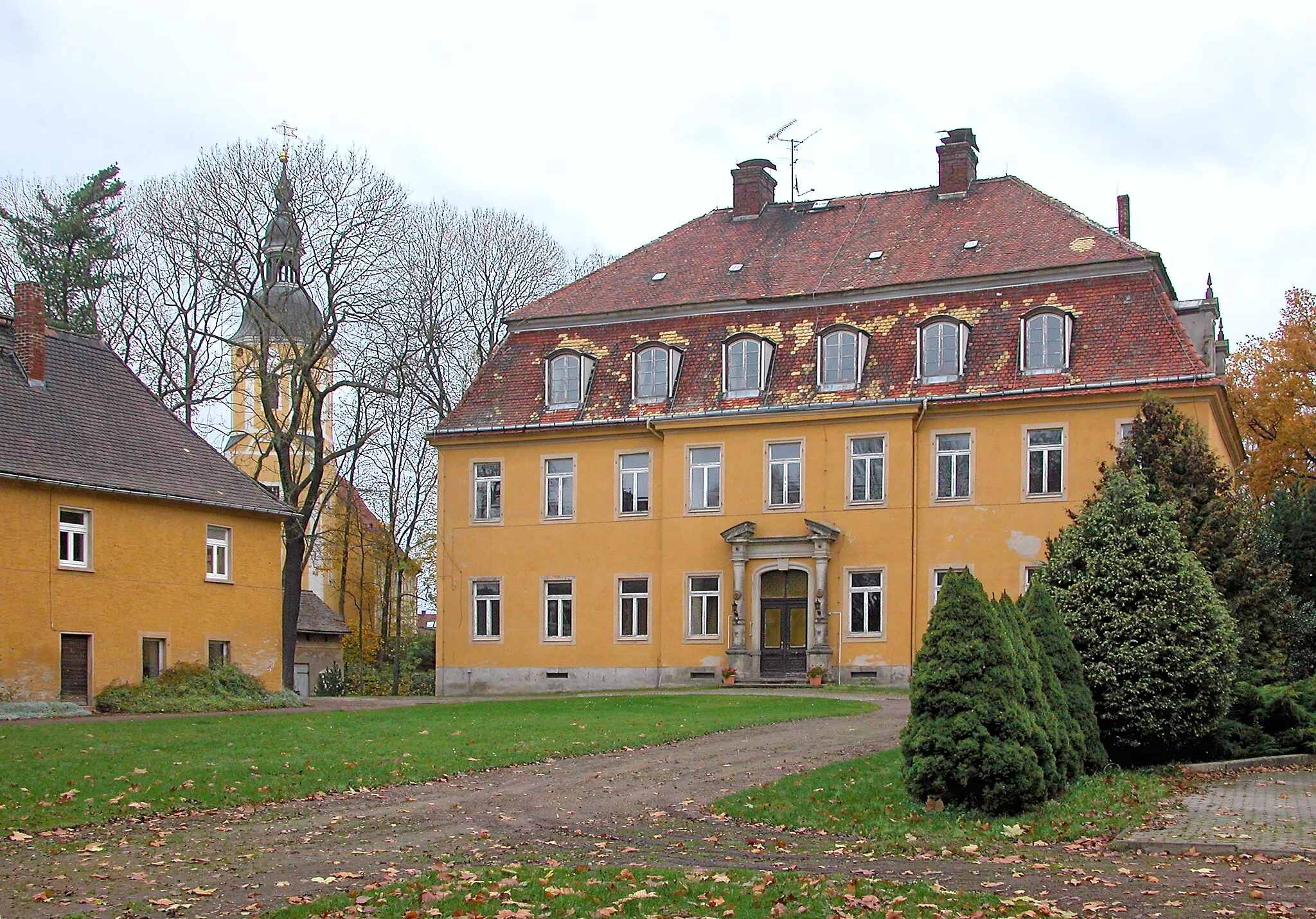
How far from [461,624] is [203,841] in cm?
2738

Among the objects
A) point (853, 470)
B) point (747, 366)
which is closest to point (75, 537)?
point (747, 366)

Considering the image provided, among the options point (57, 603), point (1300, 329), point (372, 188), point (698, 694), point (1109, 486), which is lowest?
point (698, 694)

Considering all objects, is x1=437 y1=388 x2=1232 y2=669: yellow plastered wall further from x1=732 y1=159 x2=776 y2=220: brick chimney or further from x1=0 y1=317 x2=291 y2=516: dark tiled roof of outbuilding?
x1=732 y1=159 x2=776 y2=220: brick chimney

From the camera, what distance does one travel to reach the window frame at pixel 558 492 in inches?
1529

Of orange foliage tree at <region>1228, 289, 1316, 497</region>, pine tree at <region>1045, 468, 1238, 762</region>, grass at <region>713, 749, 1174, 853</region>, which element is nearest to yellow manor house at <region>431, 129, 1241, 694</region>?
orange foliage tree at <region>1228, 289, 1316, 497</region>

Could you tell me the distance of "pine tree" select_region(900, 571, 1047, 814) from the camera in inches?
541

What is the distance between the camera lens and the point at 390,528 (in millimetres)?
49094

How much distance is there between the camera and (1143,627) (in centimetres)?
1858

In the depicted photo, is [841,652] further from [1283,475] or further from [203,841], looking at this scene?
[203,841]

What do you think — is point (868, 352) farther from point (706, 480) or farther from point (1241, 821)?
point (1241, 821)

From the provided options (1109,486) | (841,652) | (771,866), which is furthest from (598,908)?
(841,652)

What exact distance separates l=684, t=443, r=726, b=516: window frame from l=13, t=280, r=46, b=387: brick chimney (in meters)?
14.9

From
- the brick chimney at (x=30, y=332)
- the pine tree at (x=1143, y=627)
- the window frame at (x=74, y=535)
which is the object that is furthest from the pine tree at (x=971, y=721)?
the brick chimney at (x=30, y=332)

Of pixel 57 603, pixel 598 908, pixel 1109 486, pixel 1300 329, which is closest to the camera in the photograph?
pixel 598 908
